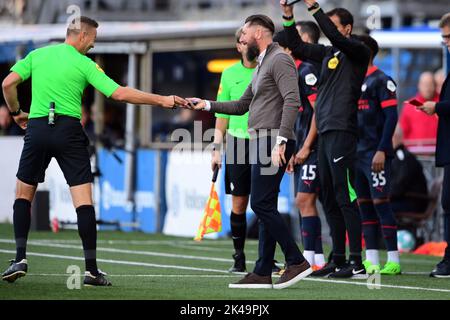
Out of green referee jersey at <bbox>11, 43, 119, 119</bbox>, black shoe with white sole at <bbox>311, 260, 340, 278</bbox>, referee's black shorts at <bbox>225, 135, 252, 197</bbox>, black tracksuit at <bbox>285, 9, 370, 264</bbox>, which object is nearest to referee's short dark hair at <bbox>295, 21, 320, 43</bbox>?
black tracksuit at <bbox>285, 9, 370, 264</bbox>

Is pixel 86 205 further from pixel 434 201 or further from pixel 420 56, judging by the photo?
pixel 420 56

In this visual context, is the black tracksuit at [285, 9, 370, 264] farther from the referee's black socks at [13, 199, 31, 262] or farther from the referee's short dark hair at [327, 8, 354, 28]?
the referee's black socks at [13, 199, 31, 262]

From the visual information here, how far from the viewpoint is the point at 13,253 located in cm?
1412

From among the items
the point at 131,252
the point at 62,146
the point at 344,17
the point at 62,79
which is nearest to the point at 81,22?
the point at 62,79

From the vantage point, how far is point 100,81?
1030cm

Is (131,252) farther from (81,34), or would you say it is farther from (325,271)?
(81,34)

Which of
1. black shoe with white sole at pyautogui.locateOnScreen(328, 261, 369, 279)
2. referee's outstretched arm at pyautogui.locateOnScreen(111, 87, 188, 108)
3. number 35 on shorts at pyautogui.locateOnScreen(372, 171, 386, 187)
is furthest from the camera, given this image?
number 35 on shorts at pyautogui.locateOnScreen(372, 171, 386, 187)

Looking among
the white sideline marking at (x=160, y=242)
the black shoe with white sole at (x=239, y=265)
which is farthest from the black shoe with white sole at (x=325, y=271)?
the white sideline marking at (x=160, y=242)

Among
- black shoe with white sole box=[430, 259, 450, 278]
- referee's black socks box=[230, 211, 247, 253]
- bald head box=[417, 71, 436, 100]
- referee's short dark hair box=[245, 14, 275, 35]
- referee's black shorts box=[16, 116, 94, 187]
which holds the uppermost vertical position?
bald head box=[417, 71, 436, 100]

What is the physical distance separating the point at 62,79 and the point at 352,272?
3.16m

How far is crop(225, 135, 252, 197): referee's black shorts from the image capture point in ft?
40.9

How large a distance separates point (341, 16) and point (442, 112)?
1.41 metres

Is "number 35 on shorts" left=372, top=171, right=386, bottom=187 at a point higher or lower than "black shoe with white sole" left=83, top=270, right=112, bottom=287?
higher
